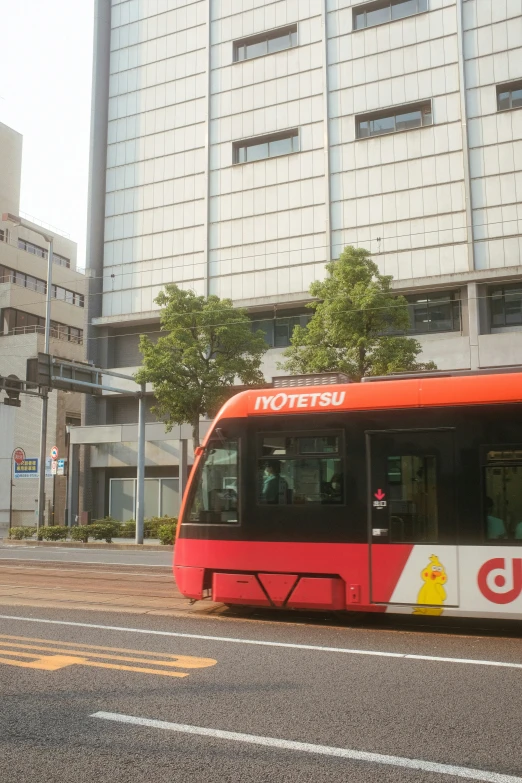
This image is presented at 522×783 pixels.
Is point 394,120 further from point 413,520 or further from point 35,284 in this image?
point 413,520

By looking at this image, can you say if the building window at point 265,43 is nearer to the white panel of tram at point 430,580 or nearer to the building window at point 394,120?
the building window at point 394,120

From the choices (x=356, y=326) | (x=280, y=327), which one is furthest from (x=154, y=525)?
(x=356, y=326)

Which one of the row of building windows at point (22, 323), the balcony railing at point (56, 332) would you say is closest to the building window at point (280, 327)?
the balcony railing at point (56, 332)

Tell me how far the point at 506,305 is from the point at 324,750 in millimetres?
27862

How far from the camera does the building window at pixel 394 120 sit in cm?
3233

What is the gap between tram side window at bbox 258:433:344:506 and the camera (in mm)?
8289

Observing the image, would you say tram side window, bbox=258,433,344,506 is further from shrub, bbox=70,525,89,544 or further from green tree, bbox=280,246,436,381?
shrub, bbox=70,525,89,544

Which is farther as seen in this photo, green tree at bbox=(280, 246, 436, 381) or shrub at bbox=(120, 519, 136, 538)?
shrub at bbox=(120, 519, 136, 538)

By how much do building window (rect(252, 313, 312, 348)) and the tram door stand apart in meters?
25.8

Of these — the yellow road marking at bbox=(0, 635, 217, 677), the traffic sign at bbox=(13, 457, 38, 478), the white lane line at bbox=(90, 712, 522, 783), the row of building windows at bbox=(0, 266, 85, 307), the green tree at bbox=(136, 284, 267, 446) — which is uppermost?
the row of building windows at bbox=(0, 266, 85, 307)

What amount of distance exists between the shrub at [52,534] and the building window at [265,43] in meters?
24.9

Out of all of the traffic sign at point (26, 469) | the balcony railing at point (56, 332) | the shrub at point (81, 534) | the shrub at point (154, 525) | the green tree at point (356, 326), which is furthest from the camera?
the balcony railing at point (56, 332)

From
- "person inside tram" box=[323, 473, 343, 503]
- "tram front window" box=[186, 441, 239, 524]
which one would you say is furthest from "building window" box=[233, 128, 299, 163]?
"person inside tram" box=[323, 473, 343, 503]

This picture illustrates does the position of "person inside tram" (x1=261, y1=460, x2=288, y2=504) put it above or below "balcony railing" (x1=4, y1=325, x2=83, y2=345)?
below
